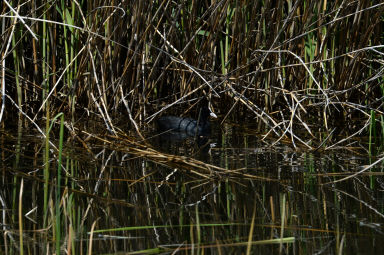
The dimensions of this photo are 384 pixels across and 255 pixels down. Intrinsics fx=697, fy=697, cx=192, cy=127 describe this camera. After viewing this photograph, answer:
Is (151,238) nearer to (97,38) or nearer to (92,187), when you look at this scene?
(92,187)

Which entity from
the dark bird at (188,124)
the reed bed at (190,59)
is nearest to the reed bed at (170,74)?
the reed bed at (190,59)

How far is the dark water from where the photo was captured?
7.62 ft

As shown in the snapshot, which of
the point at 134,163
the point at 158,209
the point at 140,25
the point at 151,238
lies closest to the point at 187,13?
the point at 140,25

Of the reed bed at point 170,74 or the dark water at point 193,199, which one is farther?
the reed bed at point 170,74

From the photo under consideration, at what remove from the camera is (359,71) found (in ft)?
16.0

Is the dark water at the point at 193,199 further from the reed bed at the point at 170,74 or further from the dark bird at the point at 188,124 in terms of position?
the dark bird at the point at 188,124

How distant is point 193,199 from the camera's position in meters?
2.92

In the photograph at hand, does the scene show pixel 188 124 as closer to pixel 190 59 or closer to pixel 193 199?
pixel 190 59

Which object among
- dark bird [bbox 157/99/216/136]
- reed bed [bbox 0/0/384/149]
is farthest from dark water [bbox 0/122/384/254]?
reed bed [bbox 0/0/384/149]

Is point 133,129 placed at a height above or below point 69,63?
below

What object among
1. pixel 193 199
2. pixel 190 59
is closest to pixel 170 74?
pixel 190 59

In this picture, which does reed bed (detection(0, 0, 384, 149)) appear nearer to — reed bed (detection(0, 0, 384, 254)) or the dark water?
reed bed (detection(0, 0, 384, 254))

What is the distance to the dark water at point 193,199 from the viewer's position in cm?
232

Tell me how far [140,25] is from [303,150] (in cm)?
139
